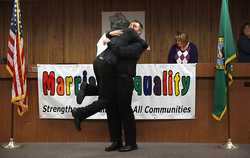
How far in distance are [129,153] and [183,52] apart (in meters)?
1.98

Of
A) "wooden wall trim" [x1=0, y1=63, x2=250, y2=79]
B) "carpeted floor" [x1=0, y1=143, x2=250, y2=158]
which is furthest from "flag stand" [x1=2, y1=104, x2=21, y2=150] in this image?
"wooden wall trim" [x1=0, y1=63, x2=250, y2=79]

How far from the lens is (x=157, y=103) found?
679 cm

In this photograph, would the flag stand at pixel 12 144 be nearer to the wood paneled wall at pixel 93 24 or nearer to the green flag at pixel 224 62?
the green flag at pixel 224 62

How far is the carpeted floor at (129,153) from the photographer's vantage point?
604 centimetres

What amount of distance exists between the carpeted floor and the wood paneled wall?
364cm

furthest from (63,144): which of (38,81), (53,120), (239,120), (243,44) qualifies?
(243,44)

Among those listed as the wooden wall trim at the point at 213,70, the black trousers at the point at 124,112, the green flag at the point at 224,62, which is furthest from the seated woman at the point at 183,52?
the black trousers at the point at 124,112

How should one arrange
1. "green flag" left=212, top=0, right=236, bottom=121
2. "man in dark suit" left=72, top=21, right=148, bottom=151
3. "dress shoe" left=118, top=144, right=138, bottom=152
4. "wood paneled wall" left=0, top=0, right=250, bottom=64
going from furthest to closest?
"wood paneled wall" left=0, top=0, right=250, bottom=64 → "green flag" left=212, top=0, right=236, bottom=121 → "dress shoe" left=118, top=144, right=138, bottom=152 → "man in dark suit" left=72, top=21, right=148, bottom=151

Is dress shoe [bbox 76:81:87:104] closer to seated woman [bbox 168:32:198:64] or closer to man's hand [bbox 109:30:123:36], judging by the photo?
man's hand [bbox 109:30:123:36]

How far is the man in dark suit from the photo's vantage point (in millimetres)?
6031

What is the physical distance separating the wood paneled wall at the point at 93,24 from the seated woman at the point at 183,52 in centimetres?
261

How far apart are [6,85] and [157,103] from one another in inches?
84.1

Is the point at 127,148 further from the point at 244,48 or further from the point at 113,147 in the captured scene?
the point at 244,48

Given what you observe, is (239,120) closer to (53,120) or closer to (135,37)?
(135,37)
